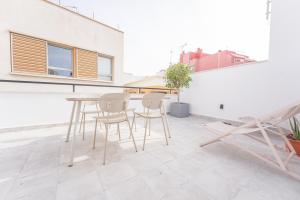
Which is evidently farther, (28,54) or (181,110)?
(181,110)

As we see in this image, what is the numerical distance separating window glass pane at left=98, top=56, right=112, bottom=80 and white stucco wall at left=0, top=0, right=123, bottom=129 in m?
0.23

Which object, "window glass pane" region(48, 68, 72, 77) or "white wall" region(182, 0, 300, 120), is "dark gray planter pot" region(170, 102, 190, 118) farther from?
"window glass pane" region(48, 68, 72, 77)

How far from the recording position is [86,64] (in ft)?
15.2

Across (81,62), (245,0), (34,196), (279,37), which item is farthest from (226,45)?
(34,196)

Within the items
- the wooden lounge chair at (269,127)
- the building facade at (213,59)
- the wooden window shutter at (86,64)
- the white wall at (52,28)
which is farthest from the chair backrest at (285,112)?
the white wall at (52,28)

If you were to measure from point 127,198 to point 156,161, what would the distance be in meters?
0.62

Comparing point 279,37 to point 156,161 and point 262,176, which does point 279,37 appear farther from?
point 156,161

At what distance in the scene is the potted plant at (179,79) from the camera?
13.1ft

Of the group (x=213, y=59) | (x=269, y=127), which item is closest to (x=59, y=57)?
(x=269, y=127)

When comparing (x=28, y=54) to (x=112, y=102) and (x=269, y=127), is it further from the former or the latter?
(x=269, y=127)

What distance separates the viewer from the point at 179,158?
5.57 ft

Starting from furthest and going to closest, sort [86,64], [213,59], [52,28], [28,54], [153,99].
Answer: [213,59]
[86,64]
[52,28]
[28,54]
[153,99]

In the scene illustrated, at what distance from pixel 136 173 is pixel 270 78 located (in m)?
3.02

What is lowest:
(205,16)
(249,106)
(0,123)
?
(0,123)
